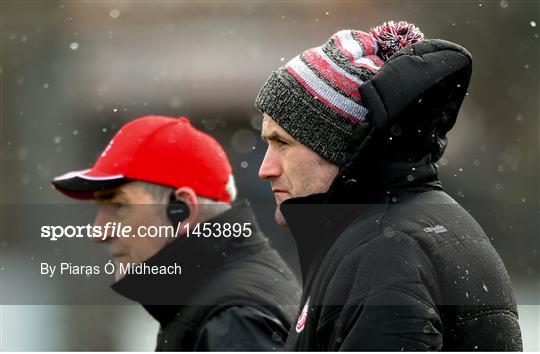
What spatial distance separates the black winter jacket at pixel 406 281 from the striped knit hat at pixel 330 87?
28cm

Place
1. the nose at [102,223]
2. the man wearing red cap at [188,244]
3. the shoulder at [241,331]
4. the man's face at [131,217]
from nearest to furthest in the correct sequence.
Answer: the shoulder at [241,331] → the man wearing red cap at [188,244] → the man's face at [131,217] → the nose at [102,223]

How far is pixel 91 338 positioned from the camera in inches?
360

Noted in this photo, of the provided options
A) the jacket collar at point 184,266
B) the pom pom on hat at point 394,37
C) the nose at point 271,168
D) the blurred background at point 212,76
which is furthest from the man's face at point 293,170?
the blurred background at point 212,76

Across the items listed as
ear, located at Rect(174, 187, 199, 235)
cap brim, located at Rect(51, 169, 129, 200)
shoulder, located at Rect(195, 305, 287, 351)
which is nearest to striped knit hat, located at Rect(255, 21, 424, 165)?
shoulder, located at Rect(195, 305, 287, 351)

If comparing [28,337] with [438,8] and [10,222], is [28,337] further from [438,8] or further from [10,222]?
[438,8]

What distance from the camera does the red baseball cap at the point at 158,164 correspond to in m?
4.20

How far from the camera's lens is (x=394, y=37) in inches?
125

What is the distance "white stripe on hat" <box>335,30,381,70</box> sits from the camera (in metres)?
3.14

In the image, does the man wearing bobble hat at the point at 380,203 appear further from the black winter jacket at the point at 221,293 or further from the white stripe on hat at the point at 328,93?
the black winter jacket at the point at 221,293

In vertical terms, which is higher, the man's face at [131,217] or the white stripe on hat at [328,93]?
the white stripe on hat at [328,93]

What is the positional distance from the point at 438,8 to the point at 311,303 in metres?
10.6

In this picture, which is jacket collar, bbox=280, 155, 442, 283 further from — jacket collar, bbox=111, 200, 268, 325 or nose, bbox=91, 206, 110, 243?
nose, bbox=91, 206, 110, 243

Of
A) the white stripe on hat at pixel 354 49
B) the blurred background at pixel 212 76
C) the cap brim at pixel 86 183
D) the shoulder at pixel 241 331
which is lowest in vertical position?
the blurred background at pixel 212 76

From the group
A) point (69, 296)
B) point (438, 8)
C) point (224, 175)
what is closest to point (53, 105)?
point (69, 296)
